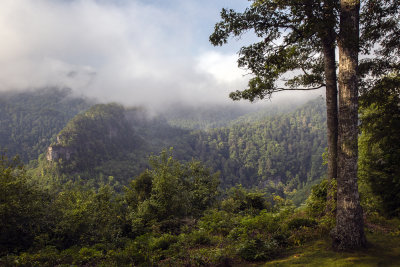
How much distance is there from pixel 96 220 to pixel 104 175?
148176 millimetres

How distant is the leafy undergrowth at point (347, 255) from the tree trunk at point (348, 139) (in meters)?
0.28

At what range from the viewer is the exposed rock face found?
148 metres

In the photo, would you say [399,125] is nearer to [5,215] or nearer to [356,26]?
[356,26]

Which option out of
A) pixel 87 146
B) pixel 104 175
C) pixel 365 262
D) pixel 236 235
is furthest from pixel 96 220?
pixel 87 146

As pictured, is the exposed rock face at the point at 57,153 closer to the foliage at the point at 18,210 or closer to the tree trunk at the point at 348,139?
the foliage at the point at 18,210

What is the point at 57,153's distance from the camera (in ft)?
493

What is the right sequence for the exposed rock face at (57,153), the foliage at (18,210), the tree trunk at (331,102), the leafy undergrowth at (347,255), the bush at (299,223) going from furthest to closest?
the exposed rock face at (57,153)
the foliage at (18,210)
the bush at (299,223)
the tree trunk at (331,102)
the leafy undergrowth at (347,255)

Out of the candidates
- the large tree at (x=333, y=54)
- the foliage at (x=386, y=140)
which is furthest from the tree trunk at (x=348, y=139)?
the foliage at (x=386, y=140)

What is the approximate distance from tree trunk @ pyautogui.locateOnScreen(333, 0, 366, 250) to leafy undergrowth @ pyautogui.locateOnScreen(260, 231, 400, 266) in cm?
28

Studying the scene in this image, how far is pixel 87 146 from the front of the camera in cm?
18362

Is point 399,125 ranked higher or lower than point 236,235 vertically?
higher

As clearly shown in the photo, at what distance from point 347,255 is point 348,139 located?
2804mm

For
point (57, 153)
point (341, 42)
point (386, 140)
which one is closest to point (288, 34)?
point (341, 42)

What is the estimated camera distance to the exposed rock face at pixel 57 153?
486 feet
